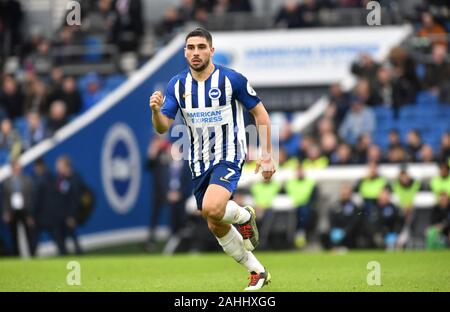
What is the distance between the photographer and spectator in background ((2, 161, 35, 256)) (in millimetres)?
20214

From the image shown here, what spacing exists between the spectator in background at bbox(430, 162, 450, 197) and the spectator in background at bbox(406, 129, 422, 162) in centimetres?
124

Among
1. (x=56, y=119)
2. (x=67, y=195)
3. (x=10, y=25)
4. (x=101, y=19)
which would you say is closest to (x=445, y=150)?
(x=67, y=195)

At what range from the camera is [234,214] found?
10.2 meters

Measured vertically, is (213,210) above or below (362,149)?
above

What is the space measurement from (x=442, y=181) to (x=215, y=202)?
966 centimetres

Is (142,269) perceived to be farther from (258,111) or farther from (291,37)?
(291,37)

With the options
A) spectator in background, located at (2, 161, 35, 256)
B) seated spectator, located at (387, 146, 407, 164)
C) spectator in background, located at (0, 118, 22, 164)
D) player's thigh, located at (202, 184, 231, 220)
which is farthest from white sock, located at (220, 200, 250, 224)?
spectator in background, located at (0, 118, 22, 164)

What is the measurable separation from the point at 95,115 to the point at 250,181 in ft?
11.5

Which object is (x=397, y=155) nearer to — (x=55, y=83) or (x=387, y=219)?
(x=387, y=219)

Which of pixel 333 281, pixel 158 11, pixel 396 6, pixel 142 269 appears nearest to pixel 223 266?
pixel 142 269

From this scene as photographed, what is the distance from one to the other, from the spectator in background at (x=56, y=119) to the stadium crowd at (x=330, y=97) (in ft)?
0.09

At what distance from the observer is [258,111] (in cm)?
1038

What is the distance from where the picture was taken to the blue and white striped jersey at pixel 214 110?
10328 millimetres

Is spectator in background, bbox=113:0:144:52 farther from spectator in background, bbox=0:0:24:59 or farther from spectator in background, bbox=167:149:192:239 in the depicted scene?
spectator in background, bbox=167:149:192:239
